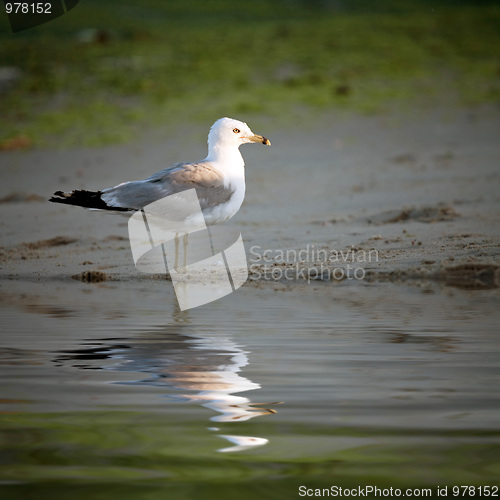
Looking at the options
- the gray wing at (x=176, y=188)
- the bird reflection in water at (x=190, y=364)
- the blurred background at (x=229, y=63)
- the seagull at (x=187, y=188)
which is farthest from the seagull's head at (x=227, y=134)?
the blurred background at (x=229, y=63)

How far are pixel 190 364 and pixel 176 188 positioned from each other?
350cm

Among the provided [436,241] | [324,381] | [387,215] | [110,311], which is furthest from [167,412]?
[387,215]

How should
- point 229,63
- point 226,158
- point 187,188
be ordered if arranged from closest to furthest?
1. point 187,188
2. point 226,158
3. point 229,63

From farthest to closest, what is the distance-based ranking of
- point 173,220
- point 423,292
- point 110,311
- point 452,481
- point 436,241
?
point 436,241
point 173,220
point 423,292
point 110,311
point 452,481

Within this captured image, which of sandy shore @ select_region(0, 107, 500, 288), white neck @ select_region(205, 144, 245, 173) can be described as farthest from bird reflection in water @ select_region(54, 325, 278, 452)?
white neck @ select_region(205, 144, 245, 173)

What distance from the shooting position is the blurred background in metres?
19.5

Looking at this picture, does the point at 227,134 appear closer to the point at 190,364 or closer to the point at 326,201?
the point at 326,201

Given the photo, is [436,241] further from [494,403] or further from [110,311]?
[494,403]

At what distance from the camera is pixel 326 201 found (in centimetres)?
1162

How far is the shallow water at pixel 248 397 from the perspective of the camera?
3135 mm

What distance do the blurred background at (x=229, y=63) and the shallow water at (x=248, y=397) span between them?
12.1 m

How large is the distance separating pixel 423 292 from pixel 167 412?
11.8 ft

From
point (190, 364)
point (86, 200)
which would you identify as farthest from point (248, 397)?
point (86, 200)

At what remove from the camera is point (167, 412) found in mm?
3826
